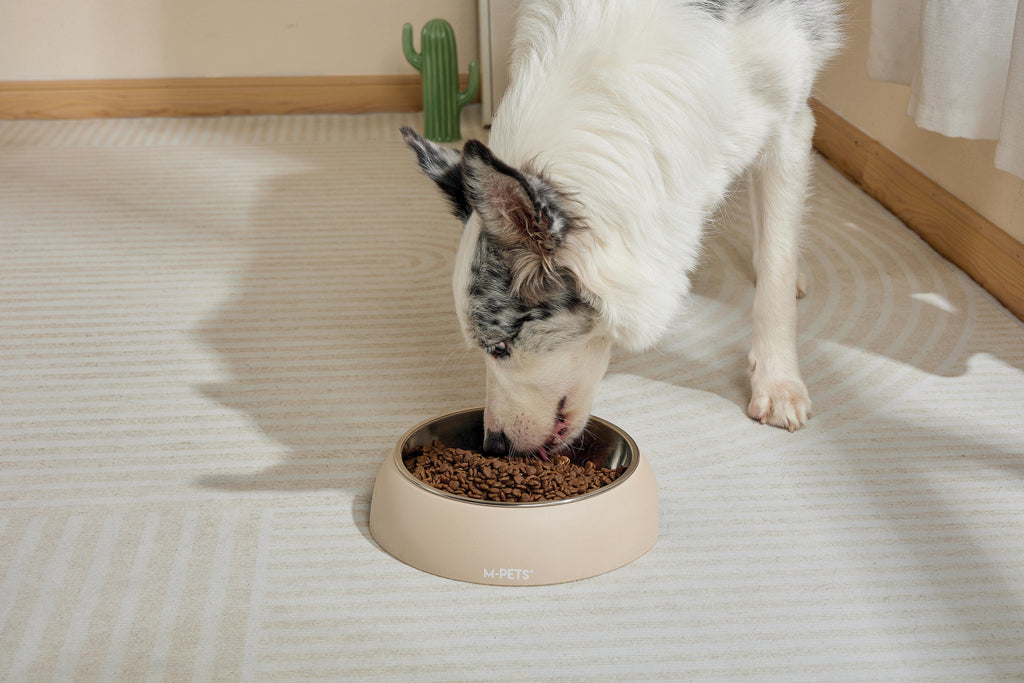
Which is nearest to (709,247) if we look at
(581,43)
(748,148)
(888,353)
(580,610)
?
(888,353)

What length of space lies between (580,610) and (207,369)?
1155mm

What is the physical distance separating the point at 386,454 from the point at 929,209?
1893 millimetres

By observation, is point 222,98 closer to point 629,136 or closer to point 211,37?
point 211,37

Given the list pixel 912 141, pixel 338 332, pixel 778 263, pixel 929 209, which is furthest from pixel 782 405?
pixel 912 141

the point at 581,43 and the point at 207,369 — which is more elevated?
the point at 581,43

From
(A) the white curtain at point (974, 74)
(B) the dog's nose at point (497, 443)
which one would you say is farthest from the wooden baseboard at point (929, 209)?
(B) the dog's nose at point (497, 443)

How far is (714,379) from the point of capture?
2.09 metres

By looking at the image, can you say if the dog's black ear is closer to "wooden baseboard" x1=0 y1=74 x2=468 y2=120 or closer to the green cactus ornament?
the green cactus ornament

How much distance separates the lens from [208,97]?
4.14m

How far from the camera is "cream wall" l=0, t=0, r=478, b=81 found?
3953 mm

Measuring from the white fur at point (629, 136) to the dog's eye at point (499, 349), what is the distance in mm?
30

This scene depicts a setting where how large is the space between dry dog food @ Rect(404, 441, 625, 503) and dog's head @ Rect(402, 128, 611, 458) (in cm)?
5

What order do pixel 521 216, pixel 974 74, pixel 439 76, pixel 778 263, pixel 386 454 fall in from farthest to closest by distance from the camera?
pixel 439 76
pixel 974 74
pixel 778 263
pixel 386 454
pixel 521 216

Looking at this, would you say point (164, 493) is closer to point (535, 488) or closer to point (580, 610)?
point (535, 488)
